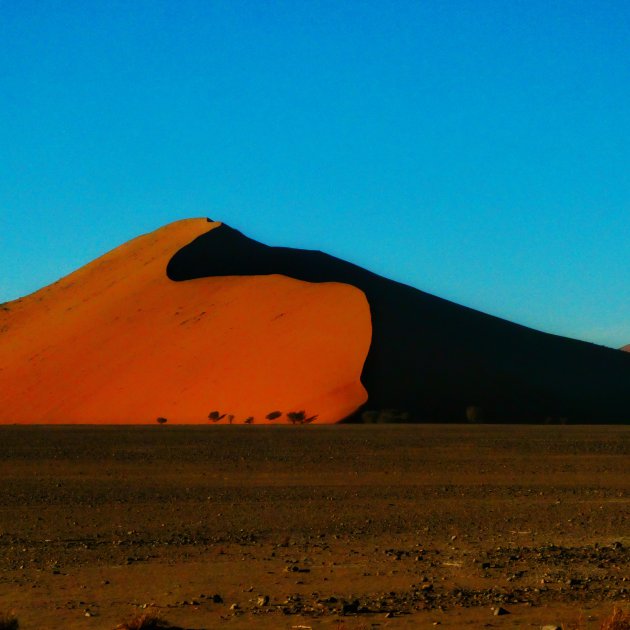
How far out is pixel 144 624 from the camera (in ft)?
26.1

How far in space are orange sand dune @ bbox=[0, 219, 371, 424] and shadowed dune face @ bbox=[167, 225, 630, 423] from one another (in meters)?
1.31

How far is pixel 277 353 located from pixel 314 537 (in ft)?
119

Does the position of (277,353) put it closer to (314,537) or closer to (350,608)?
(314,537)

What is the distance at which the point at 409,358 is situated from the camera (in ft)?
154

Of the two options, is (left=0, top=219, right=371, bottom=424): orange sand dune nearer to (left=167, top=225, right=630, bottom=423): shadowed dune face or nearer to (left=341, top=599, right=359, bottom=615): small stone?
(left=167, top=225, right=630, bottom=423): shadowed dune face

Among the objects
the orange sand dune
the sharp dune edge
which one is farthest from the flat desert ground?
the orange sand dune

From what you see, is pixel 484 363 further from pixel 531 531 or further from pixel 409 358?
Result: pixel 531 531

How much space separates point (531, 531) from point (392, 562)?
3.25 meters

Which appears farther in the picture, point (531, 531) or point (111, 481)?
point (111, 481)

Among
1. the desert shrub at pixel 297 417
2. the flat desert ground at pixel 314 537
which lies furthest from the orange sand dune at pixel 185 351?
the flat desert ground at pixel 314 537

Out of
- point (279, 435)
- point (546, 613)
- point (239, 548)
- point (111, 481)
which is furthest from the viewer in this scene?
point (279, 435)

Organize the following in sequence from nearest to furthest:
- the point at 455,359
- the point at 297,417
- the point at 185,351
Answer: the point at 297,417 → the point at 455,359 → the point at 185,351

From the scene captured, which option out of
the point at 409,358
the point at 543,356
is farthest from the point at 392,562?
the point at 543,356

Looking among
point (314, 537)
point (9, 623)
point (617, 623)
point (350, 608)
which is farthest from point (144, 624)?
point (314, 537)
